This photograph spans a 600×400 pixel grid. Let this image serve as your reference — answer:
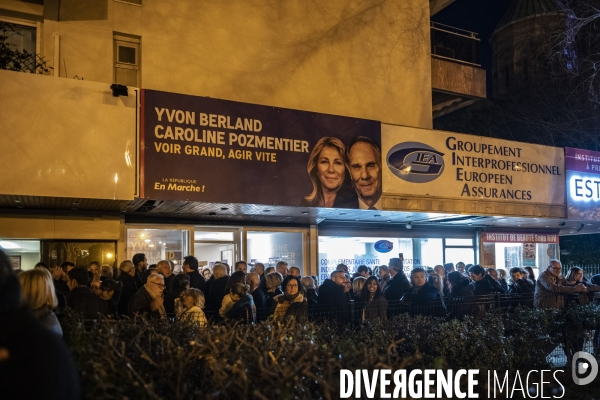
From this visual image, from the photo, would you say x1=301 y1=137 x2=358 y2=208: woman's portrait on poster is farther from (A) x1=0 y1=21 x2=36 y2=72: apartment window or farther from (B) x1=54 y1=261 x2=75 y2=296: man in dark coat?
(A) x1=0 y1=21 x2=36 y2=72: apartment window

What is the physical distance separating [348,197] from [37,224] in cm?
623

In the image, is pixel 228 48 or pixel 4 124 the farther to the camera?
pixel 228 48

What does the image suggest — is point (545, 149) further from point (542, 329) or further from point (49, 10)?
point (49, 10)

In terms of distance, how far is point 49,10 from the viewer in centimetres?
1212

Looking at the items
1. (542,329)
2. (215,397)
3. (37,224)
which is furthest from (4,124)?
(542,329)

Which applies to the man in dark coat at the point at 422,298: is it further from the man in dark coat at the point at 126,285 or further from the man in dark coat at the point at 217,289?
the man in dark coat at the point at 126,285

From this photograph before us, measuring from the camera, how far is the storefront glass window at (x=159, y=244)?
13.1 meters

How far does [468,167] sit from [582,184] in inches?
174

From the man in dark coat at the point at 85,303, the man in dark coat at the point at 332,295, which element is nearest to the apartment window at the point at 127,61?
the man in dark coat at the point at 85,303

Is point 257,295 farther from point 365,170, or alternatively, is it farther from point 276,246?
point 276,246

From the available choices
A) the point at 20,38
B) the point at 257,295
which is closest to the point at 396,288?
the point at 257,295

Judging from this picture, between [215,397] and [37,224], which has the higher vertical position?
[37,224]

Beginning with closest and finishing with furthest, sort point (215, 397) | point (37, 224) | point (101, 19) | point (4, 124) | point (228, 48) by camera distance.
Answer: point (215, 397)
point (4, 124)
point (37, 224)
point (101, 19)
point (228, 48)

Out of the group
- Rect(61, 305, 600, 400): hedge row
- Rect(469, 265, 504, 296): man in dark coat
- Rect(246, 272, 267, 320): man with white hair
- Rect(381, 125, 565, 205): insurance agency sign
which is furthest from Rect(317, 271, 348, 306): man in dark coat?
Rect(381, 125, 565, 205): insurance agency sign
